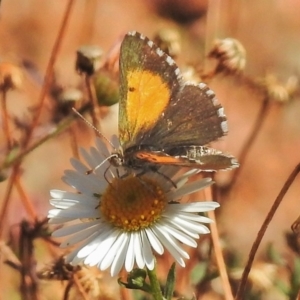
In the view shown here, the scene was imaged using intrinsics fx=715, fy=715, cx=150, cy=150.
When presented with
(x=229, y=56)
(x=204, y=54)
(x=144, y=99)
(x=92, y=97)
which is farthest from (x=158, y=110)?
(x=204, y=54)

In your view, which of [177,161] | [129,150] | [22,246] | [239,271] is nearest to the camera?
[177,161]

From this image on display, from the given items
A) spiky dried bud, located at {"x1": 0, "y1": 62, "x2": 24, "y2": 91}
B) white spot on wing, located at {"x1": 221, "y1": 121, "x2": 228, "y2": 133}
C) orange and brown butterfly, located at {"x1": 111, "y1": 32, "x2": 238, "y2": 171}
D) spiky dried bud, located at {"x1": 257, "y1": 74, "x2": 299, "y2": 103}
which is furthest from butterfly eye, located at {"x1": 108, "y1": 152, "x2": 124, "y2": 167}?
spiky dried bud, located at {"x1": 257, "y1": 74, "x2": 299, "y2": 103}

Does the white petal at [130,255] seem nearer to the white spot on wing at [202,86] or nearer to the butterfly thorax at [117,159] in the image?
the butterfly thorax at [117,159]

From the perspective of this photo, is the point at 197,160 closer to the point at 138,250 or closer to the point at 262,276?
the point at 138,250

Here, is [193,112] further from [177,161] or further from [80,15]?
[80,15]

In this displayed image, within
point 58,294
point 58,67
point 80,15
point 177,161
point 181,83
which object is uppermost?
point 80,15

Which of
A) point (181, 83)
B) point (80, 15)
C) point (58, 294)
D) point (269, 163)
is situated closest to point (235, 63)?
point (181, 83)

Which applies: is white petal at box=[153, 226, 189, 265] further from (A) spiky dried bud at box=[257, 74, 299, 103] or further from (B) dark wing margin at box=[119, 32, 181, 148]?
(A) spiky dried bud at box=[257, 74, 299, 103]
